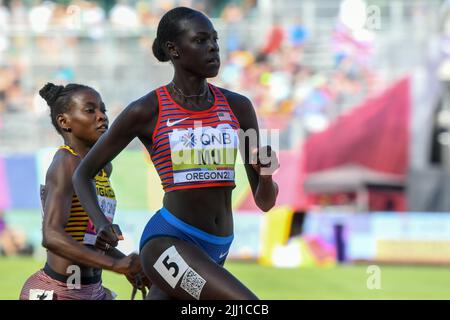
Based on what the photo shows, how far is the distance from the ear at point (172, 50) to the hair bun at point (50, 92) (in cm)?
90

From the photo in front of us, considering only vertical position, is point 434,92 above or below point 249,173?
above

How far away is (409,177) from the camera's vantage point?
19.6 meters

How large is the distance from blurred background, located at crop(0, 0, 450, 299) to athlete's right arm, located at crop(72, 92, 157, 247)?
12.6 metres

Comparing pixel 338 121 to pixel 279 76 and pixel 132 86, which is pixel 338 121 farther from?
pixel 132 86

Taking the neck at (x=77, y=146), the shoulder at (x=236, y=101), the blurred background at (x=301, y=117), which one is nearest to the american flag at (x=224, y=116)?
the shoulder at (x=236, y=101)

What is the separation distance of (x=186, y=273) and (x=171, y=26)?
1356mm

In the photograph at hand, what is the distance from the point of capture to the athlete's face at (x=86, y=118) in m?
5.49

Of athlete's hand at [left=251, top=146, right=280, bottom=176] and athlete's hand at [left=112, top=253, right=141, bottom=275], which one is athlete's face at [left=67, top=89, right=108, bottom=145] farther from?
athlete's hand at [left=251, top=146, right=280, bottom=176]

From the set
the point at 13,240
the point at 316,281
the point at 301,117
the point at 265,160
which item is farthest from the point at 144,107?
the point at 13,240
